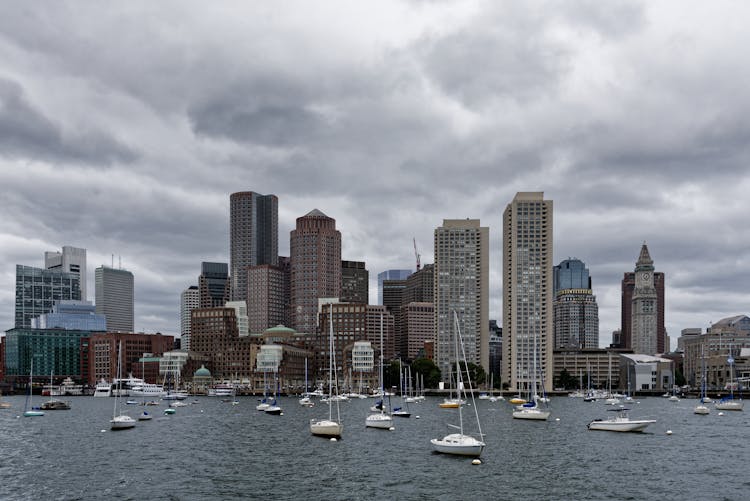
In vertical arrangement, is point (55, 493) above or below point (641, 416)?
above

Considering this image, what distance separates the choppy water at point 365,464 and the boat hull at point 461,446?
157cm

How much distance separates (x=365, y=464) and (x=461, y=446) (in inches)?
483

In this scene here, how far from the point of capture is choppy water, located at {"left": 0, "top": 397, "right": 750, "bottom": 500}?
73.9 m

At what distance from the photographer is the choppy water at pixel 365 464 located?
73.9 m

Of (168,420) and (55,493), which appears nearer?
(55,493)

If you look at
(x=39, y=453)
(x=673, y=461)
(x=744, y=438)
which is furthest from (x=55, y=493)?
(x=744, y=438)

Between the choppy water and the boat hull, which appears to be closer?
the choppy water

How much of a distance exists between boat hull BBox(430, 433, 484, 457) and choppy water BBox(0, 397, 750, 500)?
1.57 m

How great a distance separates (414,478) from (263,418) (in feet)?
334

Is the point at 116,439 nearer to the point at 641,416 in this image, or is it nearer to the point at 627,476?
→ the point at 627,476

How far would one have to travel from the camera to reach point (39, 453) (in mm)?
104375

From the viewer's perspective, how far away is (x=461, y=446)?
91.7 metres

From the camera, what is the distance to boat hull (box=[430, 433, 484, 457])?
298 ft

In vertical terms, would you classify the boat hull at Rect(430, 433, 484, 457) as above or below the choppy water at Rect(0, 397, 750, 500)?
above
